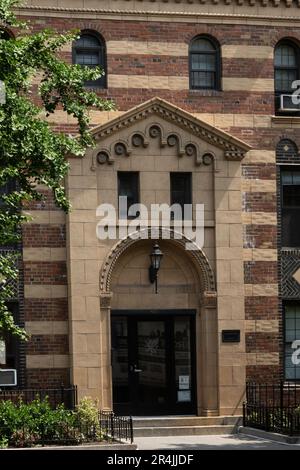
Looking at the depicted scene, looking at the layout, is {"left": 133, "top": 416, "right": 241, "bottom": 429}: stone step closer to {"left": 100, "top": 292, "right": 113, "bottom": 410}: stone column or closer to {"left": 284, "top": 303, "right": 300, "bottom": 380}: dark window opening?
{"left": 100, "top": 292, "right": 113, "bottom": 410}: stone column

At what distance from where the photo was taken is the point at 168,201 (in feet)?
96.4

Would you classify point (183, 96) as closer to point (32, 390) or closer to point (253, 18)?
point (253, 18)

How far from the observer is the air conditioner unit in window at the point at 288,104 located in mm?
30406

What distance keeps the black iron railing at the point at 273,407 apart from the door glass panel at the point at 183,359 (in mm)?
1476

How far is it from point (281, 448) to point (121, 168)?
26.2 ft

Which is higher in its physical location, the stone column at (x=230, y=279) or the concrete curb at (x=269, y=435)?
the stone column at (x=230, y=279)

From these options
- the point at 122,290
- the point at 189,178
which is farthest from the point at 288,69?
the point at 122,290

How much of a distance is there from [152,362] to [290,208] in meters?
5.20

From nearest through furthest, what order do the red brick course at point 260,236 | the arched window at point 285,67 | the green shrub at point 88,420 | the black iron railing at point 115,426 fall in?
the green shrub at point 88,420 < the black iron railing at point 115,426 < the red brick course at point 260,236 < the arched window at point 285,67

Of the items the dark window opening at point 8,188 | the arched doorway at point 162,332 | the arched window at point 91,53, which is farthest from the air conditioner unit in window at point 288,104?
the dark window opening at point 8,188

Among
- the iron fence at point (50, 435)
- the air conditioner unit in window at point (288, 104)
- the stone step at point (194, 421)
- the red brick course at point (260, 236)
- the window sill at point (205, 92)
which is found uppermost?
the window sill at point (205, 92)

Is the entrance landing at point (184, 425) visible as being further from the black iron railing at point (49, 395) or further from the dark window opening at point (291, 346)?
the dark window opening at point (291, 346)

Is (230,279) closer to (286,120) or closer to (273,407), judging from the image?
(273,407)

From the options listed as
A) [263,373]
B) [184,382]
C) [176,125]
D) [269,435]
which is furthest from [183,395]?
[176,125]
